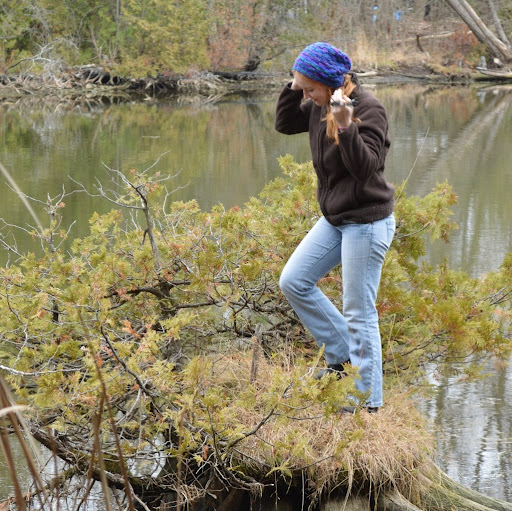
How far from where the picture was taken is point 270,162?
561 inches

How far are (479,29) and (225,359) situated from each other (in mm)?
26542

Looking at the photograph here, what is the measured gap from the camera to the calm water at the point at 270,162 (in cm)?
537

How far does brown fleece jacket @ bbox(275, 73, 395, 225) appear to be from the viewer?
3146mm

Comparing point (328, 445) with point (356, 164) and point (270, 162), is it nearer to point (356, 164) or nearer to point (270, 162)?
point (356, 164)

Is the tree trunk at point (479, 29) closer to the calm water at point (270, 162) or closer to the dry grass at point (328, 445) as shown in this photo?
the calm water at point (270, 162)

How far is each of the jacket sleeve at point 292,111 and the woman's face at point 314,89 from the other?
0.93 feet

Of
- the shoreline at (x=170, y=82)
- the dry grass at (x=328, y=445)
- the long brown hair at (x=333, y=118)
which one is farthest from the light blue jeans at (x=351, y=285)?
the shoreline at (x=170, y=82)

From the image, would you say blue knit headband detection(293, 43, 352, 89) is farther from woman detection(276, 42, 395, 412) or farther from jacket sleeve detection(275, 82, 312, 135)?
jacket sleeve detection(275, 82, 312, 135)

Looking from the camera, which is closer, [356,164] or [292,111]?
[356,164]

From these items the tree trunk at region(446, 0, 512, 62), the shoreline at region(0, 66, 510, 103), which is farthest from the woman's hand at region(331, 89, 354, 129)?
the tree trunk at region(446, 0, 512, 62)

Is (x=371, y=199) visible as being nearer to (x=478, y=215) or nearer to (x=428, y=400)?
(x=428, y=400)

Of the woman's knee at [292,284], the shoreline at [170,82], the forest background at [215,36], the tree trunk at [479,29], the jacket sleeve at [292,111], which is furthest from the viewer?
the tree trunk at [479,29]

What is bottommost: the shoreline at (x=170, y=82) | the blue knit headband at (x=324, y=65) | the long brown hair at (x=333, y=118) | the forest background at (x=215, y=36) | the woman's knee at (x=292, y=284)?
the shoreline at (x=170, y=82)

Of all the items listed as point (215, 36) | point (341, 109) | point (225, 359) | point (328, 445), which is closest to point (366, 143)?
point (341, 109)
